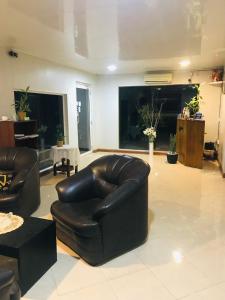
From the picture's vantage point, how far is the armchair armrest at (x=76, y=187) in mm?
2678

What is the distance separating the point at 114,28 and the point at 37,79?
7.79 ft

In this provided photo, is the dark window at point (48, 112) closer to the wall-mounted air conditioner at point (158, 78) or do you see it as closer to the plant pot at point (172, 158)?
the wall-mounted air conditioner at point (158, 78)

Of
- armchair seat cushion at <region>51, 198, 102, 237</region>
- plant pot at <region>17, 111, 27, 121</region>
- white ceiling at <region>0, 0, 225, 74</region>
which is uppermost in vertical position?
white ceiling at <region>0, 0, 225, 74</region>

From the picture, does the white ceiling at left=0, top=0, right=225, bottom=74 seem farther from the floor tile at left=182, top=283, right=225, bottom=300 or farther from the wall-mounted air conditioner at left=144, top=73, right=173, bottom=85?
the floor tile at left=182, top=283, right=225, bottom=300

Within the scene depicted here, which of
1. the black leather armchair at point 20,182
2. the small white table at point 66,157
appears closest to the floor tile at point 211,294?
the black leather armchair at point 20,182

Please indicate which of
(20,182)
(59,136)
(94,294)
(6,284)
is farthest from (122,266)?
(59,136)

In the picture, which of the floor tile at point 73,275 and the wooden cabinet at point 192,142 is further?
the wooden cabinet at point 192,142

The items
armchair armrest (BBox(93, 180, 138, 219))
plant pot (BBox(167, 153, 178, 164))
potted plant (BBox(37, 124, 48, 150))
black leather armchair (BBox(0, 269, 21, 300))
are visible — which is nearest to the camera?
black leather armchair (BBox(0, 269, 21, 300))

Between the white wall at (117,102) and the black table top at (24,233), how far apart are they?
565 centimetres

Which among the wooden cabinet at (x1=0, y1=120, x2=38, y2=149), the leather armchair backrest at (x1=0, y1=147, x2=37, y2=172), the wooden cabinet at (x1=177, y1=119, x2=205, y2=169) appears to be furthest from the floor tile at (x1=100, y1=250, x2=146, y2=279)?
the wooden cabinet at (x1=177, y1=119, x2=205, y2=169)

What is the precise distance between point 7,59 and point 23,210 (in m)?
2.61

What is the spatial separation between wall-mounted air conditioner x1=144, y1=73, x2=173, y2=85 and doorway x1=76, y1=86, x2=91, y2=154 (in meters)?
1.78

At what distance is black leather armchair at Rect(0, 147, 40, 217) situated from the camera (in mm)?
2886

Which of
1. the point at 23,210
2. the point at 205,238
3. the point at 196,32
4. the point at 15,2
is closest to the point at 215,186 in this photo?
the point at 205,238
